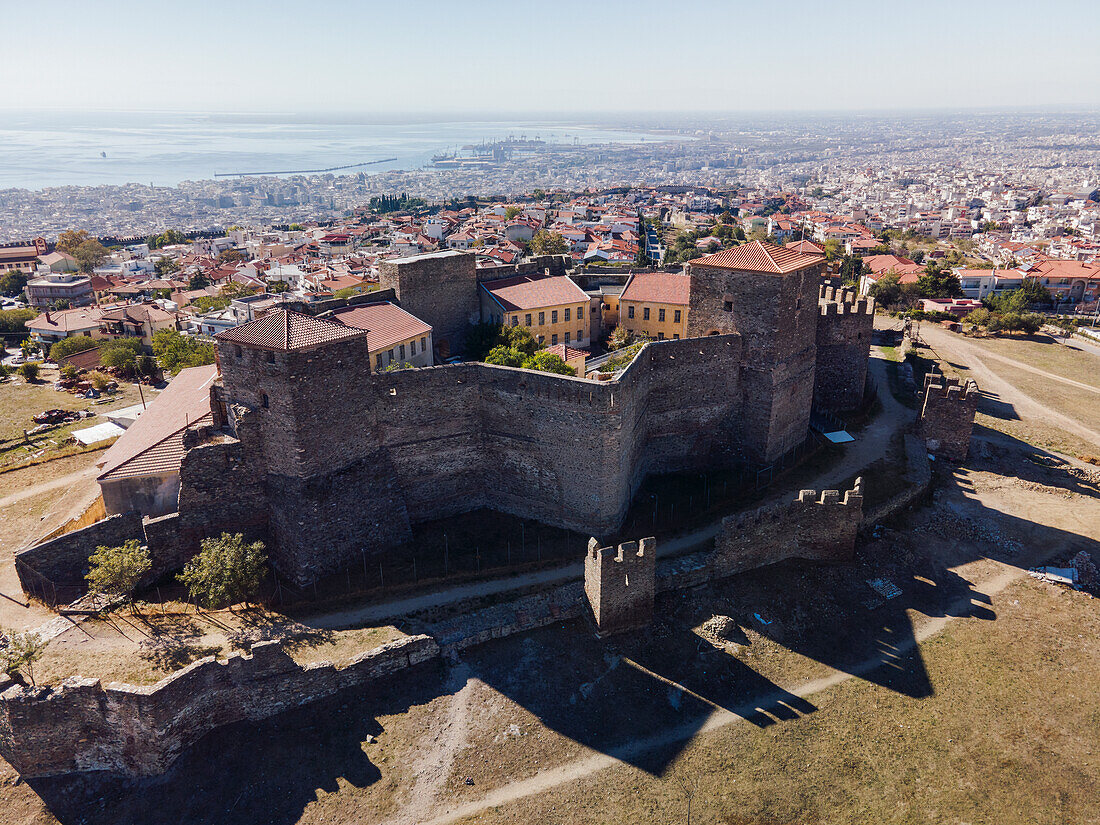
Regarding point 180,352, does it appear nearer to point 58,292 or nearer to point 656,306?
point 656,306

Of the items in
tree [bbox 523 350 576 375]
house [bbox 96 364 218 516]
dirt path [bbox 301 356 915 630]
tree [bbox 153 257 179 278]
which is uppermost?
tree [bbox 523 350 576 375]

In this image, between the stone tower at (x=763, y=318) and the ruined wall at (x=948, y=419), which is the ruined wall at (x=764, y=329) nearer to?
the stone tower at (x=763, y=318)

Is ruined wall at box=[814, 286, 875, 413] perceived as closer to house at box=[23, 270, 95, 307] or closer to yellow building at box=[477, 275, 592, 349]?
yellow building at box=[477, 275, 592, 349]

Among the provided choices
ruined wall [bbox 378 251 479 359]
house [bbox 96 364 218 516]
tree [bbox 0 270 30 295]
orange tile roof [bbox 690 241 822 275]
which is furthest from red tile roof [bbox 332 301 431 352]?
tree [bbox 0 270 30 295]

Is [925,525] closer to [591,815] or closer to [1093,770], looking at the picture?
[1093,770]

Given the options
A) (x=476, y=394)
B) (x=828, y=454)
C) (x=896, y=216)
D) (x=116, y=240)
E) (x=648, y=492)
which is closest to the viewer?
(x=476, y=394)

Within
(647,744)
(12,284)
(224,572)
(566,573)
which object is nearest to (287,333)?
(224,572)

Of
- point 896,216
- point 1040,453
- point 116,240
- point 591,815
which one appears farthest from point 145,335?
point 896,216
